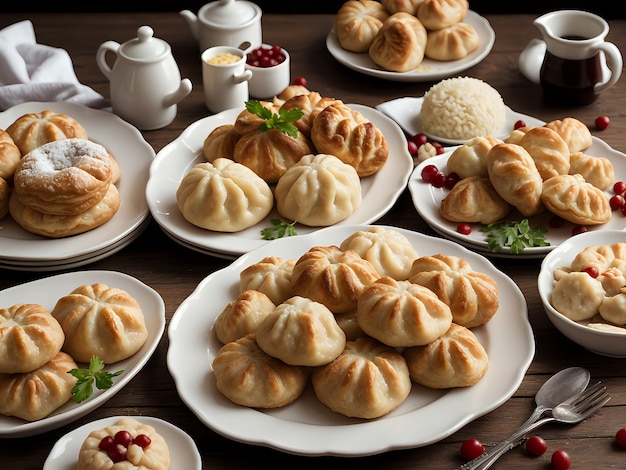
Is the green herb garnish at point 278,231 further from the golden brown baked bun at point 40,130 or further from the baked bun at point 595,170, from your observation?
the baked bun at point 595,170

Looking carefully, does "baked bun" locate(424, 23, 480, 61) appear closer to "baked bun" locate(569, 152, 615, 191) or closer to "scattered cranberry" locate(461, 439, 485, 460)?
"baked bun" locate(569, 152, 615, 191)

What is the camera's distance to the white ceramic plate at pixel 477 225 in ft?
8.46

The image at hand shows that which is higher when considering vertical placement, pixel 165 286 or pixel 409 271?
pixel 409 271

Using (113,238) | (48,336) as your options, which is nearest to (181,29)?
(113,238)

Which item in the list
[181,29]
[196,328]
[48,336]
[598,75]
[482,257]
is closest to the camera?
[48,336]

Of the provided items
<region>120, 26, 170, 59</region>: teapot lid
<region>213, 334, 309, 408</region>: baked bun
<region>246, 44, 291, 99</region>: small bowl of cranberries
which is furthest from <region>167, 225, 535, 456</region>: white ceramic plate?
<region>246, 44, 291, 99</region>: small bowl of cranberries

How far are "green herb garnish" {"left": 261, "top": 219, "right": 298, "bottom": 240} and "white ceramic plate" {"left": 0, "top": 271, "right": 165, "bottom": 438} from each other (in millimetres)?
454

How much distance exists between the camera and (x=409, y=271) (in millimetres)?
2344

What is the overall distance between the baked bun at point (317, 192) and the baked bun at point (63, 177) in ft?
1.78

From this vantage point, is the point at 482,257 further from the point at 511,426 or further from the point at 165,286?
the point at 165,286

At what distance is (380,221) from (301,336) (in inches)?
36.6

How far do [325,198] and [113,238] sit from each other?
2.13 feet

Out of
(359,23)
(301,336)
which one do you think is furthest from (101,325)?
(359,23)

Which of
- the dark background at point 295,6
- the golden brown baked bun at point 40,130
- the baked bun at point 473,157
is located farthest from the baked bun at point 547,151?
the dark background at point 295,6
